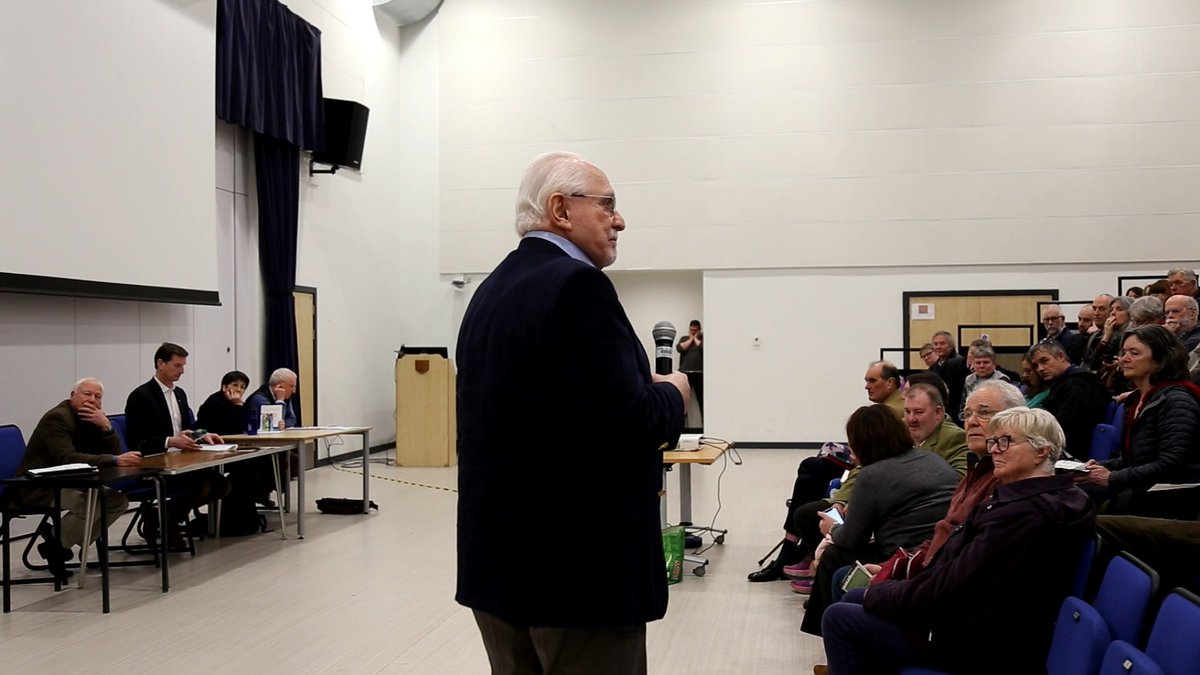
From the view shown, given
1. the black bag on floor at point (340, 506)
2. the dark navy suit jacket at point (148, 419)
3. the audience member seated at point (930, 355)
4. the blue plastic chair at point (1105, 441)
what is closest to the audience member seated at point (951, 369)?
the audience member seated at point (930, 355)

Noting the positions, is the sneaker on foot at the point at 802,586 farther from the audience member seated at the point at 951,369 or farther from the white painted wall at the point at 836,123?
the white painted wall at the point at 836,123

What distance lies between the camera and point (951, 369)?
872cm

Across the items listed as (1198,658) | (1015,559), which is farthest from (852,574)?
(1198,658)

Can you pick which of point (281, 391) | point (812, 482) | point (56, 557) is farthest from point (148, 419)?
point (812, 482)

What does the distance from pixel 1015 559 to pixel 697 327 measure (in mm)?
10586

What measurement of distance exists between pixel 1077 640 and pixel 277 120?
8.93 m

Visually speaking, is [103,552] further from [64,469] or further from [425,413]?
[425,413]

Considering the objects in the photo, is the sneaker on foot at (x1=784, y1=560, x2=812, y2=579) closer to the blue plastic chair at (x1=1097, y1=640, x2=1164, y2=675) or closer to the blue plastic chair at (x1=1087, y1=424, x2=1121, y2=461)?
Answer: the blue plastic chair at (x1=1087, y1=424, x2=1121, y2=461)

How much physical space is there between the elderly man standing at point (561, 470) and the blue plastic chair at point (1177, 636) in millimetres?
1018

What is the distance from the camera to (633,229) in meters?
13.0

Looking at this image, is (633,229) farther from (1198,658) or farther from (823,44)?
(1198,658)

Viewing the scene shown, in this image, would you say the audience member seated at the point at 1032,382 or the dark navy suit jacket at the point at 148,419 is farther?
the dark navy suit jacket at the point at 148,419

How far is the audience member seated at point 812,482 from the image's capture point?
568 centimetres

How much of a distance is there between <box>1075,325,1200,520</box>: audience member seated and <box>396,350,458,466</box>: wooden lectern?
774 cm
